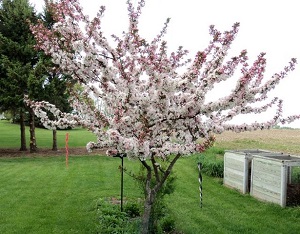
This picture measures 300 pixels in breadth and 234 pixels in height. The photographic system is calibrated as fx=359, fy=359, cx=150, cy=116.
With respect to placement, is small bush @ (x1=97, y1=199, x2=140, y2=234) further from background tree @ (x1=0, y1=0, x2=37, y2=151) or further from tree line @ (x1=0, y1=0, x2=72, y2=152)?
background tree @ (x1=0, y1=0, x2=37, y2=151)

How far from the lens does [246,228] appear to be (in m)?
8.81

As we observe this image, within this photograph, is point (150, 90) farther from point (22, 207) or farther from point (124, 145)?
point (22, 207)

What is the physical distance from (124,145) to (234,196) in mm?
7929

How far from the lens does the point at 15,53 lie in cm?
2322

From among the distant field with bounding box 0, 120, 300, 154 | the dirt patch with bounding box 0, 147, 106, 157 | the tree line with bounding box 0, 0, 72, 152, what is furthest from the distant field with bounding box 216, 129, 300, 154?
the tree line with bounding box 0, 0, 72, 152

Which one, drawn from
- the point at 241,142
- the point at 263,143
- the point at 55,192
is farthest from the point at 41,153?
the point at 263,143

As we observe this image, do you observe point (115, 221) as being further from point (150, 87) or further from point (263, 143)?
point (263, 143)

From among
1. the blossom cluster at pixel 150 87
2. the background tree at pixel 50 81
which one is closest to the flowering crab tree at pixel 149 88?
the blossom cluster at pixel 150 87

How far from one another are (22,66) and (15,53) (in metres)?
1.02

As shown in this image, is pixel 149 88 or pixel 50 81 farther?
pixel 50 81

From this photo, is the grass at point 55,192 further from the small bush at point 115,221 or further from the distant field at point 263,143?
the distant field at point 263,143

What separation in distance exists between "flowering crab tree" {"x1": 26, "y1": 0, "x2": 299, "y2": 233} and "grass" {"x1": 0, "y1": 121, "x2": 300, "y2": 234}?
10.1 feet

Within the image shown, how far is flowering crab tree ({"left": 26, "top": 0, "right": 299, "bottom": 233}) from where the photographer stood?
565 centimetres

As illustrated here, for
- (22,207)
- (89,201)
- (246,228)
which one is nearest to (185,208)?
(246,228)
